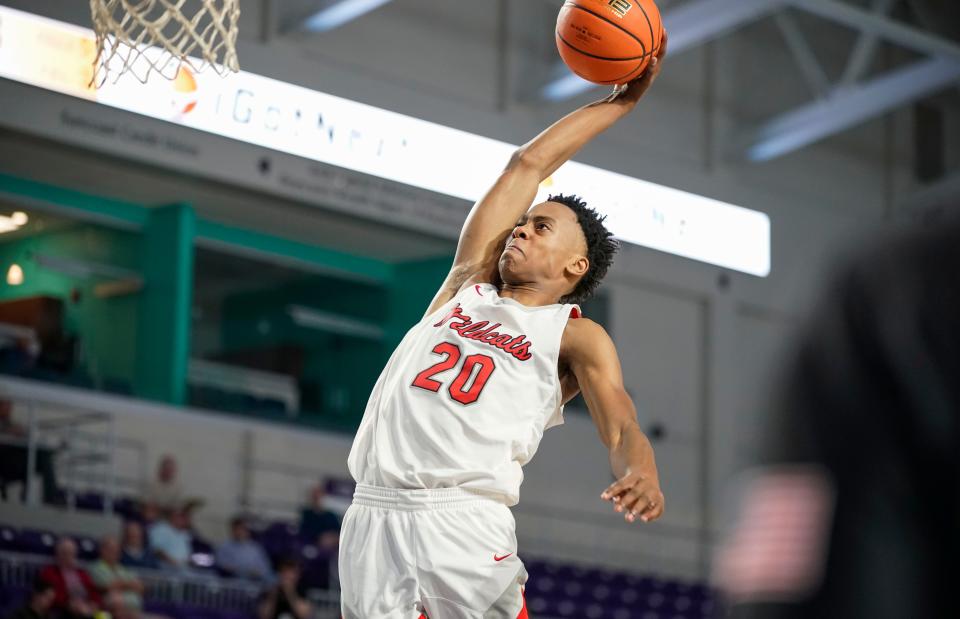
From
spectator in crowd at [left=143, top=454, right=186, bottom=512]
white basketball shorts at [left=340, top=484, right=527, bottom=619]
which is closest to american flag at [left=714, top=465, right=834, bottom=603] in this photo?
white basketball shorts at [left=340, top=484, right=527, bottom=619]

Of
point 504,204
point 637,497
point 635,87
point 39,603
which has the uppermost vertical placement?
point 635,87

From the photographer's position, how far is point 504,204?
14.3 ft

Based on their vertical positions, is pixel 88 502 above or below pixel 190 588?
above

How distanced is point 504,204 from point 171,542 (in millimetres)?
7936

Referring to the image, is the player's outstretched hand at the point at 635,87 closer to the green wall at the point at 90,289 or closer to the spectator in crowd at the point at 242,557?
the spectator in crowd at the point at 242,557

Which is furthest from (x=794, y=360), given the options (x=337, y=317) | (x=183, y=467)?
(x=337, y=317)

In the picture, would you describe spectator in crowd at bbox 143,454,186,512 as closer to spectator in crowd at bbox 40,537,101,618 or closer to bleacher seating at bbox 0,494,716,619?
bleacher seating at bbox 0,494,716,619

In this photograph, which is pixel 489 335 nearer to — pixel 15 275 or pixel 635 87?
pixel 635 87

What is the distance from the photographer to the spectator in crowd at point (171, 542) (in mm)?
11305

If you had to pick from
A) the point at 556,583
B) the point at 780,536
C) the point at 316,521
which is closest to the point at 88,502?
the point at 316,521

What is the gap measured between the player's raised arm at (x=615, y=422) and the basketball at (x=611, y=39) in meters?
0.99

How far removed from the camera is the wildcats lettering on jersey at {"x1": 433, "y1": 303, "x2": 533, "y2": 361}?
3.98m

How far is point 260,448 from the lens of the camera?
1474 cm

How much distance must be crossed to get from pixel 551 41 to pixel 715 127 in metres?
2.57
